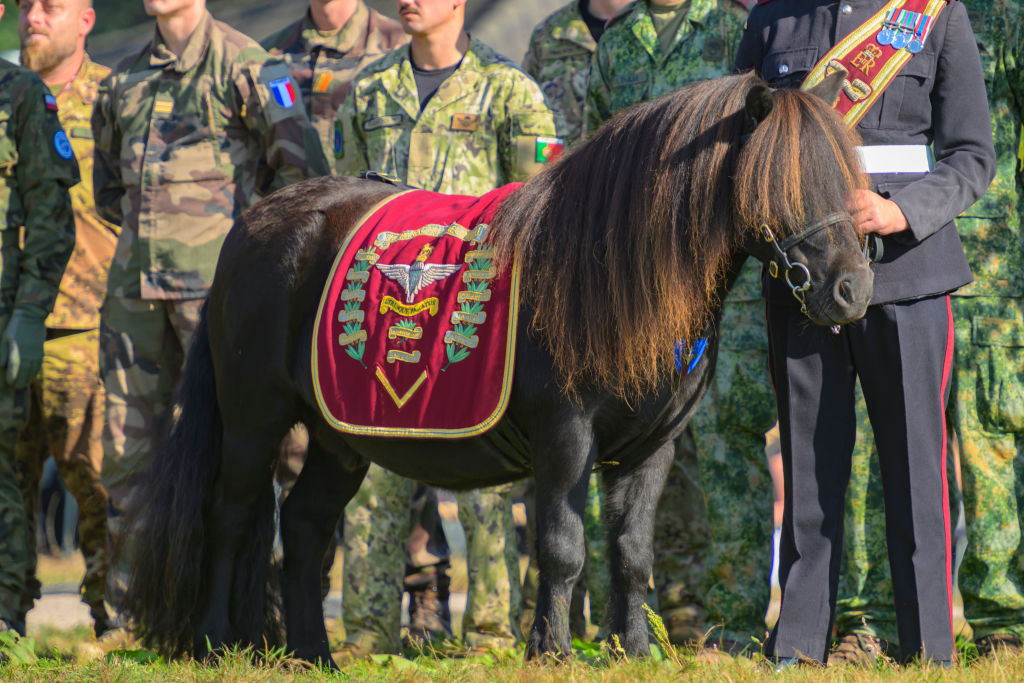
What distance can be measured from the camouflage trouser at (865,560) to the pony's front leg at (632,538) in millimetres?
1201

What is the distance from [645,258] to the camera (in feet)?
11.9

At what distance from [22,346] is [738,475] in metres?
3.21

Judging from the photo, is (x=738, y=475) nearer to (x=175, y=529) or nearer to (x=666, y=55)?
(x=666, y=55)

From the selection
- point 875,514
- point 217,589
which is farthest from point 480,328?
point 875,514

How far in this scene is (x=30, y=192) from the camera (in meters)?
5.59

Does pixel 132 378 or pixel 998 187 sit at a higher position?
pixel 998 187

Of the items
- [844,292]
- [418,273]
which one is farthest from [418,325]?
[844,292]

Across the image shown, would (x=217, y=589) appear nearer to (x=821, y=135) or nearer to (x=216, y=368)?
(x=216, y=368)

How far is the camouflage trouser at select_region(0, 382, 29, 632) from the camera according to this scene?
5328 millimetres

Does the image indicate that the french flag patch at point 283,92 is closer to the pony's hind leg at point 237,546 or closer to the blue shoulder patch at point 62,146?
the blue shoulder patch at point 62,146

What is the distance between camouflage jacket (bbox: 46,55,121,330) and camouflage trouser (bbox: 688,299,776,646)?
3.21 metres

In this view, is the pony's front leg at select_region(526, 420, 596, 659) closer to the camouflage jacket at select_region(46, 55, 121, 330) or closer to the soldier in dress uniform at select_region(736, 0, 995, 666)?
the soldier in dress uniform at select_region(736, 0, 995, 666)

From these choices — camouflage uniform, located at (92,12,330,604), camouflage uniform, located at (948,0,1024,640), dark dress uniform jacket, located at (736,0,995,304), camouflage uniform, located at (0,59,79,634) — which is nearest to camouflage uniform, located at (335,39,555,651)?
camouflage uniform, located at (92,12,330,604)

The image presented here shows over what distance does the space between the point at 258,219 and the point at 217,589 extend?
4.71 ft
